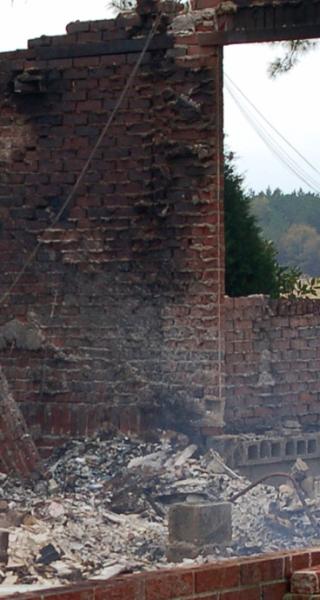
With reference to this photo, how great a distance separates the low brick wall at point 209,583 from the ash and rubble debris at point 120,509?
3.68 metres

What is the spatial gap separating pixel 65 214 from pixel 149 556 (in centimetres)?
379

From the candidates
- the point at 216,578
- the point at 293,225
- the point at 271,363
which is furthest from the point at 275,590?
the point at 293,225

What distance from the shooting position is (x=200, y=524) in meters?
9.46

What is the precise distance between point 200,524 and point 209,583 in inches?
191

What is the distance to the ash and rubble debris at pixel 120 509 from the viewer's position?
9.35 metres

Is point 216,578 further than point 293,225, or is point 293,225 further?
point 293,225

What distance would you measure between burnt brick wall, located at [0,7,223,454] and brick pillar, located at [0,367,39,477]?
403 mm

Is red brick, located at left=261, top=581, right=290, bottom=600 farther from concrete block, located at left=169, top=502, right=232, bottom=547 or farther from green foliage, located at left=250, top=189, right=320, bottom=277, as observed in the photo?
green foliage, located at left=250, top=189, right=320, bottom=277

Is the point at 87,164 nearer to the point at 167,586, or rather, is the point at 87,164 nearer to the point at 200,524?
the point at 200,524

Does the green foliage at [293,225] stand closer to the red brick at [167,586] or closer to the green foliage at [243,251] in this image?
the green foliage at [243,251]

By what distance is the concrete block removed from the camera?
9438 millimetres

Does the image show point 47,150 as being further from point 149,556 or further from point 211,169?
point 149,556

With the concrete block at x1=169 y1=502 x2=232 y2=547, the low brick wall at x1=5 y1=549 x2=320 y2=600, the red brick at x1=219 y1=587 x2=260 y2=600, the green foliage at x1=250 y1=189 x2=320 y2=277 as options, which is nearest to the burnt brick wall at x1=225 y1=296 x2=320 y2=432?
the concrete block at x1=169 y1=502 x2=232 y2=547

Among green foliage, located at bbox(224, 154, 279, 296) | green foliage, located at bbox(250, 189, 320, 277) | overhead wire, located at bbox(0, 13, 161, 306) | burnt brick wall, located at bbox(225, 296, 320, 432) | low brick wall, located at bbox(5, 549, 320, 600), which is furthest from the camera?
green foliage, located at bbox(250, 189, 320, 277)
